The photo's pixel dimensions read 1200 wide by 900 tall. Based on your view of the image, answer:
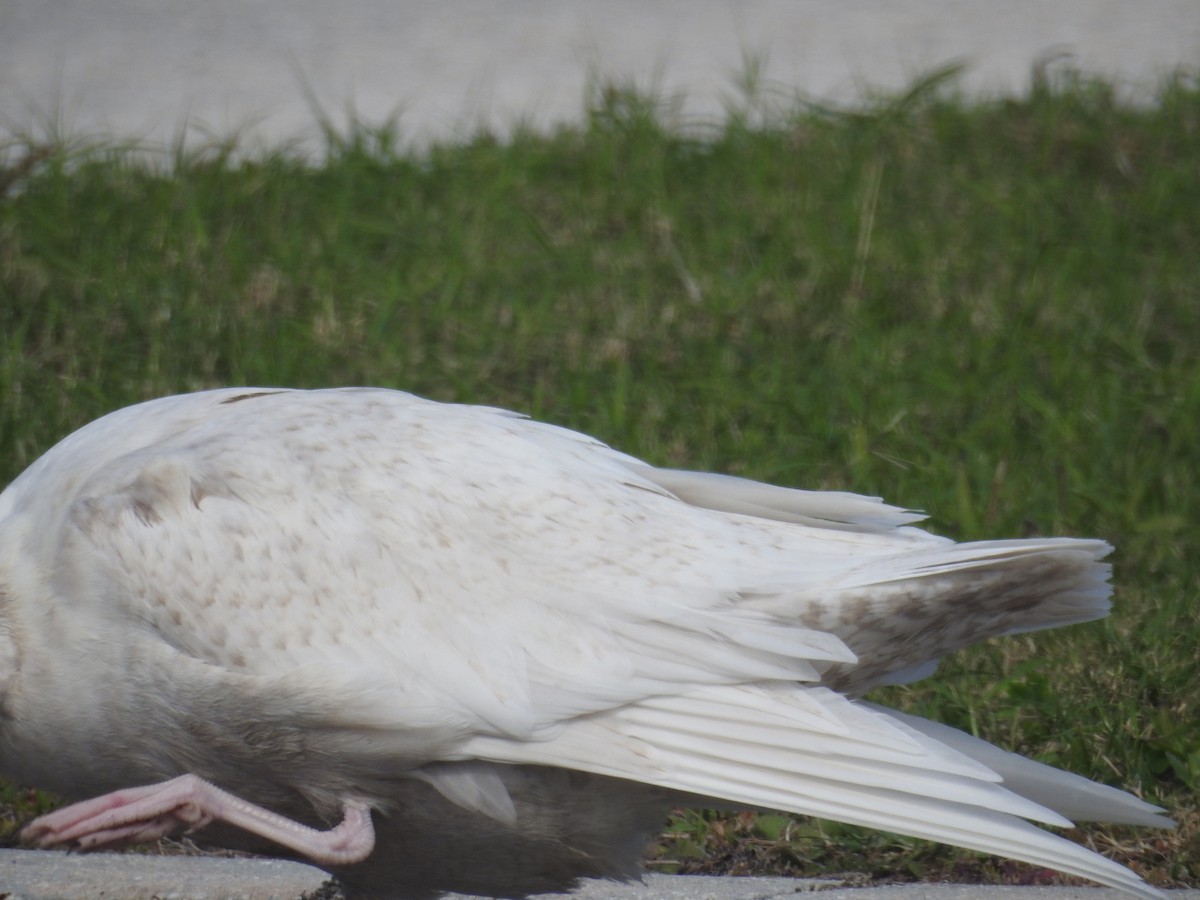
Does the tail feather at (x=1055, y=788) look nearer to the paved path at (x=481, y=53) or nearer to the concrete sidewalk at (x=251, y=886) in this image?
the concrete sidewalk at (x=251, y=886)

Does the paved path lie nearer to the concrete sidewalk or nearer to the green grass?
the green grass

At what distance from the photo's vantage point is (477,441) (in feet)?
8.68

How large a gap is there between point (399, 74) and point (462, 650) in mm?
4725

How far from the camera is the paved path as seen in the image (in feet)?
21.0

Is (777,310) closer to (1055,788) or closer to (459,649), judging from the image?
(1055,788)

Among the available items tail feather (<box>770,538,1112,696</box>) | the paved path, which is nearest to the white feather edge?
tail feather (<box>770,538,1112,696</box>)

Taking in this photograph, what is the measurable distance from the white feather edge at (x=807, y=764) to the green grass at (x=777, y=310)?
3.33 ft

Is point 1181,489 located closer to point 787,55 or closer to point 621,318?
point 621,318

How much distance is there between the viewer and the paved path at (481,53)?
6.41 meters

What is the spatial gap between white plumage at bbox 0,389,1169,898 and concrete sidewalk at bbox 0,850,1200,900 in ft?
1.37

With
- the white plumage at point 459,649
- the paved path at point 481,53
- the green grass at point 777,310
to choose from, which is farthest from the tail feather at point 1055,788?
the paved path at point 481,53

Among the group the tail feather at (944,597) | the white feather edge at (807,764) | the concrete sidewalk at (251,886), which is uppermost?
the tail feather at (944,597)

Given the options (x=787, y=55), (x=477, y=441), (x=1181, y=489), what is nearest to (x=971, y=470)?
(x=1181, y=489)

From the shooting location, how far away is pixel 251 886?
3018mm
